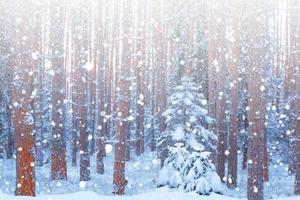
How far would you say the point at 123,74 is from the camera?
16078mm

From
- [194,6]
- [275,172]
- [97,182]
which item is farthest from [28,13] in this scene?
[275,172]

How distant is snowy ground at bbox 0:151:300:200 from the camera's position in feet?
42.3

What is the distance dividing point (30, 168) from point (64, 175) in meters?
7.71

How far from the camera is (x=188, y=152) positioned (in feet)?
51.0

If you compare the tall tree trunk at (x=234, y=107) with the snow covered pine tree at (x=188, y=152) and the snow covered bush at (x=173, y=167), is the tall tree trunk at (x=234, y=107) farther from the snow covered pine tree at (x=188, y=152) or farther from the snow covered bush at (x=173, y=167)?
the snow covered bush at (x=173, y=167)

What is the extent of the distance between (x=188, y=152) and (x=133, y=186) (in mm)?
5478

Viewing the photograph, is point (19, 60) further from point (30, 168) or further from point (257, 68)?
point (257, 68)

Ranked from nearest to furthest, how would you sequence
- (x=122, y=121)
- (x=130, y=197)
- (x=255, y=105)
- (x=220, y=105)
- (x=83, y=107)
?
(x=130, y=197) → (x=255, y=105) → (x=122, y=121) → (x=220, y=105) → (x=83, y=107)

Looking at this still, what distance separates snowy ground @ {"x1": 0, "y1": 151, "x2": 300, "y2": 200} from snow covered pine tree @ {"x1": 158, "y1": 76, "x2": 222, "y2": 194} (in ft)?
1.64

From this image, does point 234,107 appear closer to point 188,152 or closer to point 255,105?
point 188,152

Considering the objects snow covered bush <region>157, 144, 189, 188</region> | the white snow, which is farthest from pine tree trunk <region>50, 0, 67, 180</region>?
the white snow

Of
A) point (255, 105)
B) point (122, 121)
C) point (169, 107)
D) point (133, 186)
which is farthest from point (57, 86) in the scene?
point (255, 105)

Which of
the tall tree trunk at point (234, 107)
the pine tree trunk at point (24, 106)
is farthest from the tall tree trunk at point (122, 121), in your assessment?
the tall tree trunk at point (234, 107)

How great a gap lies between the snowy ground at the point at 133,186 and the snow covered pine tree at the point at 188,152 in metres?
0.50
